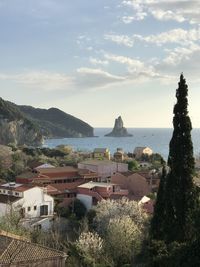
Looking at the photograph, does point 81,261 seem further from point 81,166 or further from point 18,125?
point 18,125

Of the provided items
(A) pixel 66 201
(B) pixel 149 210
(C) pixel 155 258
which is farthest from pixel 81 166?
(C) pixel 155 258

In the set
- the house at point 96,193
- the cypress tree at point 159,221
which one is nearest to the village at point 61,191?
the house at point 96,193

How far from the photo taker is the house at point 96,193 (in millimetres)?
45750

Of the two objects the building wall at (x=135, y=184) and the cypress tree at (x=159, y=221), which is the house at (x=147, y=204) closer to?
the building wall at (x=135, y=184)

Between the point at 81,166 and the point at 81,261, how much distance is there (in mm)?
42550

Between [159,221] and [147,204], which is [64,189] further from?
[159,221]

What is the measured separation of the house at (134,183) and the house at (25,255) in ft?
104

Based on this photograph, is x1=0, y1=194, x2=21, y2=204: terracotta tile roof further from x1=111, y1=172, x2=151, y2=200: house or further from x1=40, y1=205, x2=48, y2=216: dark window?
x1=111, y1=172, x2=151, y2=200: house

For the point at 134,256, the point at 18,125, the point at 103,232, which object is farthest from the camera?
the point at 18,125

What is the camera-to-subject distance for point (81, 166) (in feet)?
221

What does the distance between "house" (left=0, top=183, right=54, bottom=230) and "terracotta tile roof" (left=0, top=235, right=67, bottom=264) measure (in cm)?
1922

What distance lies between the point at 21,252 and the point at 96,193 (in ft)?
89.1

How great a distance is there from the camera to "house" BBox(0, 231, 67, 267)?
60.9ft

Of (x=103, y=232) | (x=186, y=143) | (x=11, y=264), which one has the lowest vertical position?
(x=103, y=232)
